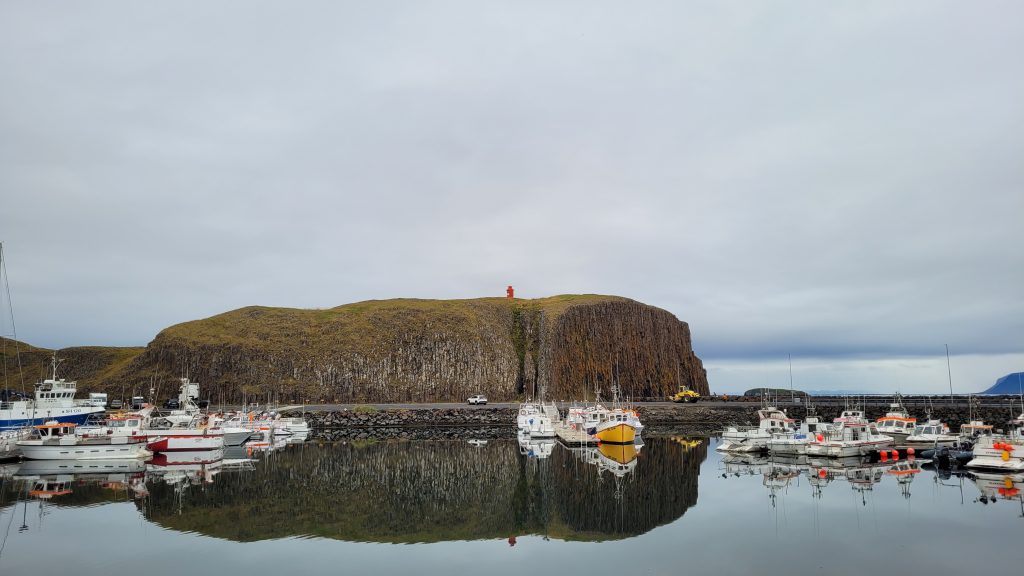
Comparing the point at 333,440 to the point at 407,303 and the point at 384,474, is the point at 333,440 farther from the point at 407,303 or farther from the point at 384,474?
the point at 407,303

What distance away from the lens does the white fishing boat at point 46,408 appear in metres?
62.0

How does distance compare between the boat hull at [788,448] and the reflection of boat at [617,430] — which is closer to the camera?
the boat hull at [788,448]

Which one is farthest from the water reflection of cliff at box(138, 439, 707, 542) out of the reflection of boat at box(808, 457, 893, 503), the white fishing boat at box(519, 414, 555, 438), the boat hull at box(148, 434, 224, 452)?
the white fishing boat at box(519, 414, 555, 438)

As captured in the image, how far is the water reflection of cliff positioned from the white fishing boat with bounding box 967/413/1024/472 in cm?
1651

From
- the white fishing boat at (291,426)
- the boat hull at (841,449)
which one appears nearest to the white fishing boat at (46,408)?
the white fishing boat at (291,426)

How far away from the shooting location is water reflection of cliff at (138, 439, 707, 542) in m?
24.3

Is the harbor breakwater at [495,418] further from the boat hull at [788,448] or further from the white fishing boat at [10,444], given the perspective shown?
the white fishing boat at [10,444]

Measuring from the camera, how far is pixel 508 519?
2614cm

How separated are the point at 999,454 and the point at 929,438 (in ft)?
44.9

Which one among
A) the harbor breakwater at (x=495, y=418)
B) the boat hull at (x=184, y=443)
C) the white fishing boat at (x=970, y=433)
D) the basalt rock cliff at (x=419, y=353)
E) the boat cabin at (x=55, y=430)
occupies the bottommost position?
the harbor breakwater at (x=495, y=418)

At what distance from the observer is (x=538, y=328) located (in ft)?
439

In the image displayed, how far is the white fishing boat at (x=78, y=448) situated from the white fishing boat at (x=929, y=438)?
2303 inches

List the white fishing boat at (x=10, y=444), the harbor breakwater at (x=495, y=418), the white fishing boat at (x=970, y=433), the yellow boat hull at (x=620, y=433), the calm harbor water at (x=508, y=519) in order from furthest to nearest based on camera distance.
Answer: the harbor breakwater at (x=495, y=418), the yellow boat hull at (x=620, y=433), the white fishing boat at (x=970, y=433), the white fishing boat at (x=10, y=444), the calm harbor water at (x=508, y=519)

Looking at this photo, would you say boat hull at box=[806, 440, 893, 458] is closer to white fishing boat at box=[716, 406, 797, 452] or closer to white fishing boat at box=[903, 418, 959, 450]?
white fishing boat at box=[716, 406, 797, 452]
